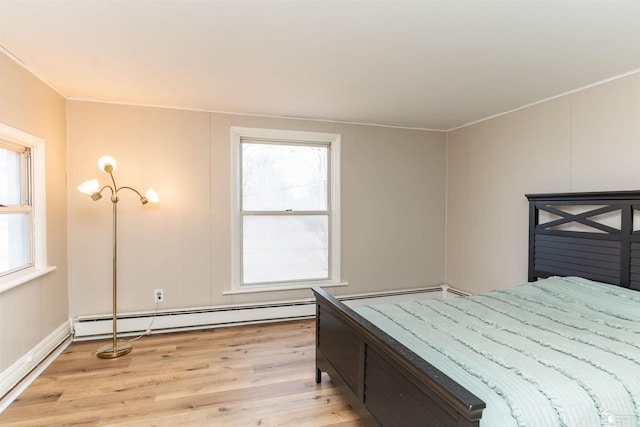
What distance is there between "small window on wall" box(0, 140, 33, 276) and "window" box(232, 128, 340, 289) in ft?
5.47

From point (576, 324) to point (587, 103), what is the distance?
1843mm

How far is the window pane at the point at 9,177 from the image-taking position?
7.72 ft

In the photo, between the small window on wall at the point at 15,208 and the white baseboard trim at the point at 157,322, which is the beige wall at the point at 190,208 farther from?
the small window on wall at the point at 15,208

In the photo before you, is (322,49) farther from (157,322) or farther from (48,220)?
(157,322)

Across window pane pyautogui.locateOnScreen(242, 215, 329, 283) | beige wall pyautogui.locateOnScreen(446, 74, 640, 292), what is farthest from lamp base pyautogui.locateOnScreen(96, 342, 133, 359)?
beige wall pyautogui.locateOnScreen(446, 74, 640, 292)

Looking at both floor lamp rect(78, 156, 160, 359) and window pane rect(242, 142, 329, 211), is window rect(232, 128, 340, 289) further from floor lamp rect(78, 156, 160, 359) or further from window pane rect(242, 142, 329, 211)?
floor lamp rect(78, 156, 160, 359)

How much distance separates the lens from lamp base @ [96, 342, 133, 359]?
284 centimetres

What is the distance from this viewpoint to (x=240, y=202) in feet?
12.0

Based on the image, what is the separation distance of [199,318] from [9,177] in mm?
1949

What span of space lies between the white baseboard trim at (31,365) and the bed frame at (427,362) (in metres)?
2.03

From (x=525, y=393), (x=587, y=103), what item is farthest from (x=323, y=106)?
(x=525, y=393)

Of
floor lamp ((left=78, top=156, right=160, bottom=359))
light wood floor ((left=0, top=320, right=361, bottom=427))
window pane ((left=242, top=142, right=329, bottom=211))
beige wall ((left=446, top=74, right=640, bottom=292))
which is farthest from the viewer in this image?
window pane ((left=242, top=142, right=329, bottom=211))

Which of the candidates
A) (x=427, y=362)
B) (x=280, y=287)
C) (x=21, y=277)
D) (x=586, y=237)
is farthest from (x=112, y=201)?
(x=586, y=237)

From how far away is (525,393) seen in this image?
1.25m
